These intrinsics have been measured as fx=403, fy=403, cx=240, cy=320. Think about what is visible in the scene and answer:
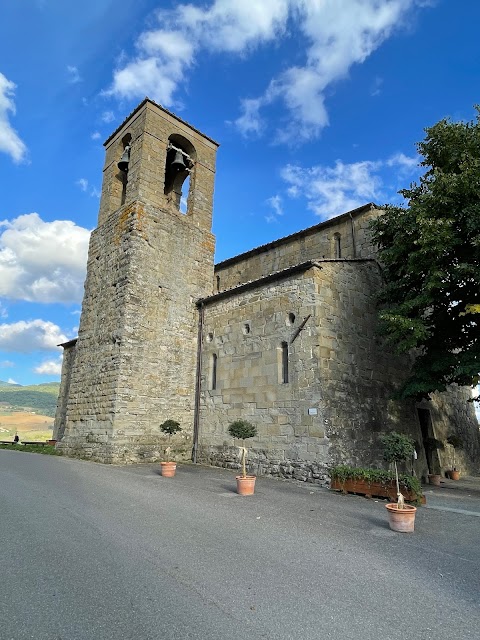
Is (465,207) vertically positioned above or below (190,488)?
above

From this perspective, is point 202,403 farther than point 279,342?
Yes

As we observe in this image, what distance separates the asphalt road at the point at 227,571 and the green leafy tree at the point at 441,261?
179 inches

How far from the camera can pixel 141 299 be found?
54.2ft

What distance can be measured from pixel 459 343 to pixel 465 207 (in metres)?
4.09

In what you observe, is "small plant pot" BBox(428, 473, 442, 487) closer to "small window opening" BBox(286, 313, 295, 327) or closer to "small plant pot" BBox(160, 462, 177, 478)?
"small window opening" BBox(286, 313, 295, 327)

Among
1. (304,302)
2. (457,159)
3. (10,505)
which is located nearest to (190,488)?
(10,505)

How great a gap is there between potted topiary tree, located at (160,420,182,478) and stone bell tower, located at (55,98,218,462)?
1.87 feet

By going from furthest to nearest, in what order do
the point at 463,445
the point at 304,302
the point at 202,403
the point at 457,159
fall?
1. the point at 463,445
2. the point at 202,403
3. the point at 304,302
4. the point at 457,159

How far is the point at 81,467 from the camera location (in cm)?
1327

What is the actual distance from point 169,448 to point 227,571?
39.3 ft

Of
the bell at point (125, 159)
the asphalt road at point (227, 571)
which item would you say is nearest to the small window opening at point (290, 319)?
the asphalt road at point (227, 571)

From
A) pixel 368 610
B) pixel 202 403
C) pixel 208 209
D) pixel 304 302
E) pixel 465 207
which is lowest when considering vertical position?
pixel 368 610

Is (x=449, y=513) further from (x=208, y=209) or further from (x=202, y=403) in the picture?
(x=208, y=209)

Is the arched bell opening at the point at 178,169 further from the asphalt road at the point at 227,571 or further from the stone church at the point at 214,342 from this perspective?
the asphalt road at the point at 227,571
